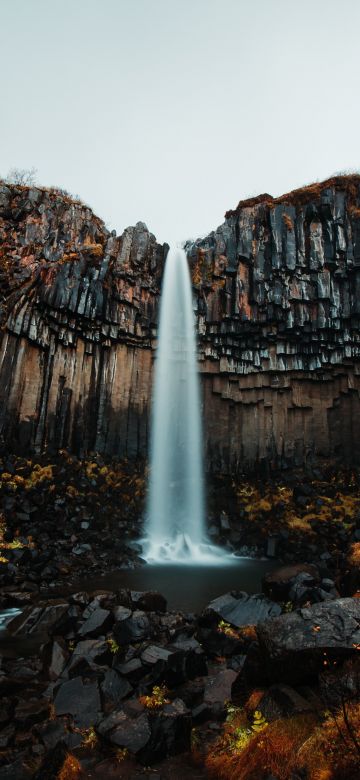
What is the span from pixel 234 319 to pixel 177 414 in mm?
7256

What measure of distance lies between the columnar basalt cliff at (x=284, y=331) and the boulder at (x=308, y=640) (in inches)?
852

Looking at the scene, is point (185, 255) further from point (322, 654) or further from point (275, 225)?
point (322, 654)

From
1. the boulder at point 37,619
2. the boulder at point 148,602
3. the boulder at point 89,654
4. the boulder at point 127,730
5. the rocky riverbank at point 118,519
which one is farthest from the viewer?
the rocky riverbank at point 118,519

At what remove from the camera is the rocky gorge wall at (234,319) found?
81.7 ft

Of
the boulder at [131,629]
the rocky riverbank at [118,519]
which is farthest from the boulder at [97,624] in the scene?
the rocky riverbank at [118,519]

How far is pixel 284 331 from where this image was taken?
89.2 feet

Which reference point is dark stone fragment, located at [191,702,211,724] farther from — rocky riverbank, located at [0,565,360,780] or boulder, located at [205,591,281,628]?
boulder, located at [205,591,281,628]

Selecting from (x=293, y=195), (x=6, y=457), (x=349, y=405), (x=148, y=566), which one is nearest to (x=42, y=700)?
(x=148, y=566)

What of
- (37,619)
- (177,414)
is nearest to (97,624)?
(37,619)

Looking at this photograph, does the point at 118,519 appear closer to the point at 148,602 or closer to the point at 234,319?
the point at 148,602

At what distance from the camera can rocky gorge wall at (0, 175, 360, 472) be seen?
24.9m

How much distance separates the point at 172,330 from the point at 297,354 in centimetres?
847

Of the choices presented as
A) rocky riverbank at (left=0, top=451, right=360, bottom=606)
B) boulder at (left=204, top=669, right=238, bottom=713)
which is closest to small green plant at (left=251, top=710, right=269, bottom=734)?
boulder at (left=204, top=669, right=238, bottom=713)

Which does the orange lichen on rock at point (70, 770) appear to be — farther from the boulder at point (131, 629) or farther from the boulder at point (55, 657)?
the boulder at point (131, 629)
